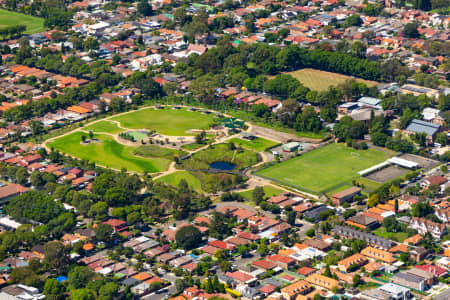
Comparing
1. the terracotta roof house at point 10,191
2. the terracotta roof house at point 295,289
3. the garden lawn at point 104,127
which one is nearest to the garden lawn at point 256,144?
the garden lawn at point 104,127

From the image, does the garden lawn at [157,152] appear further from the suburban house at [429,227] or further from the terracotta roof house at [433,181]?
the suburban house at [429,227]

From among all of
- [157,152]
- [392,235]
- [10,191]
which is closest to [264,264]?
[392,235]

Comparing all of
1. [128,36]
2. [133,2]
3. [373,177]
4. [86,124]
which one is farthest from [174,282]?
[133,2]

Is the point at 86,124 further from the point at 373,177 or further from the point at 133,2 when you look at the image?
the point at 133,2

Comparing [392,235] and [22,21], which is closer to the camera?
[392,235]

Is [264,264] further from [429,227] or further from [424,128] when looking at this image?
[424,128]

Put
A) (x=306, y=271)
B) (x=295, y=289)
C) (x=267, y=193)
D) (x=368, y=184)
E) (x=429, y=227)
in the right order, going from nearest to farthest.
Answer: (x=295, y=289) < (x=306, y=271) < (x=429, y=227) < (x=267, y=193) < (x=368, y=184)
